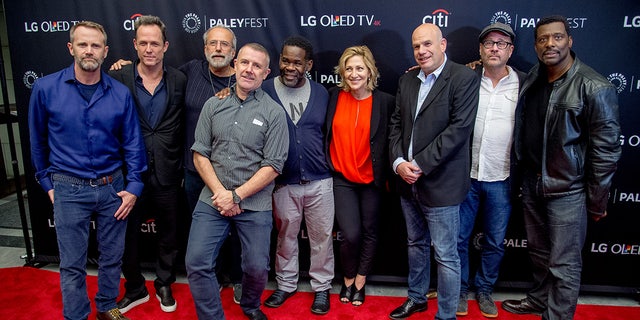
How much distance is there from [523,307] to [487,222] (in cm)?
69

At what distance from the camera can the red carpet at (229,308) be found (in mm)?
2883

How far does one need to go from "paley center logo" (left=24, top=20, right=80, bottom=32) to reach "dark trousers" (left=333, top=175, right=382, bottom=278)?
8.10 feet

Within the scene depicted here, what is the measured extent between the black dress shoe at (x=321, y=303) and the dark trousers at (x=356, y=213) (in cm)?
33

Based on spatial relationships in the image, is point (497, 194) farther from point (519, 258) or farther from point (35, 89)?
point (35, 89)

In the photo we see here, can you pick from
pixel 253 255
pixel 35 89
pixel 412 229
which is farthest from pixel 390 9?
pixel 35 89

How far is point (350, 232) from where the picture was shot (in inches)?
113

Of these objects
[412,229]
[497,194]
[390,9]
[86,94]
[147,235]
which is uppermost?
[390,9]

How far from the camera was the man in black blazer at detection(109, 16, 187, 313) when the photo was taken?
2715mm

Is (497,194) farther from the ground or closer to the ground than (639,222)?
farther from the ground

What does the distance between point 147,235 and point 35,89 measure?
63.3 inches

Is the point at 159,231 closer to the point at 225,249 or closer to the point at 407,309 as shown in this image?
the point at 225,249

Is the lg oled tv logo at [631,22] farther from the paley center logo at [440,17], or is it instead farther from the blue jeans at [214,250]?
the blue jeans at [214,250]

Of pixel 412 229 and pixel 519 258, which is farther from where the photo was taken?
pixel 519 258

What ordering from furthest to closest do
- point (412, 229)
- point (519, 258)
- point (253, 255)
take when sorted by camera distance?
point (519, 258) → point (412, 229) → point (253, 255)
